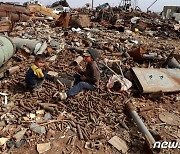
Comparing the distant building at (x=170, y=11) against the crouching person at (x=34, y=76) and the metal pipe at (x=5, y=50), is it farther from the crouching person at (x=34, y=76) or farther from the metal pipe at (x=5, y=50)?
the crouching person at (x=34, y=76)

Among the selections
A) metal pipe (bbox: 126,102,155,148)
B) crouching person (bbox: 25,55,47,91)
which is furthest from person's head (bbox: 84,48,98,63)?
metal pipe (bbox: 126,102,155,148)

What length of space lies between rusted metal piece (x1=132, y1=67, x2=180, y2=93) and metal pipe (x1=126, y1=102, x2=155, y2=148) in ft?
3.31

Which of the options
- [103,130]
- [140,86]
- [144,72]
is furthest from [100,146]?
[144,72]

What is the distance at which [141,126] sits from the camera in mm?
4801

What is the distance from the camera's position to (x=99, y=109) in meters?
5.48

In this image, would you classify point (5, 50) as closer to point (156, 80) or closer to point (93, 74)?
point (93, 74)

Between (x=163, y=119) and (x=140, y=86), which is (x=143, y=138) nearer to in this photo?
(x=163, y=119)

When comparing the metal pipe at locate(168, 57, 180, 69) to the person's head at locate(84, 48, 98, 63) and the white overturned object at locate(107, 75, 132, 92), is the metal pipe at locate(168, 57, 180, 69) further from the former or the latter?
the person's head at locate(84, 48, 98, 63)

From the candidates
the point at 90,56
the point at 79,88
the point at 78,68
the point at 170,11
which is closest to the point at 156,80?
the point at 90,56

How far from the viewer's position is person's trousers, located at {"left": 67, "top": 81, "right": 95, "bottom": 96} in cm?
574

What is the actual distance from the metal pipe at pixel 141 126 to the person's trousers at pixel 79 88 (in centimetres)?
121

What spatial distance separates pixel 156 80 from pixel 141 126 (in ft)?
7.21

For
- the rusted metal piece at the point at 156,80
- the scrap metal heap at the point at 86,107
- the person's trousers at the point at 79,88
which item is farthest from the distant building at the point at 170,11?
the person's trousers at the point at 79,88

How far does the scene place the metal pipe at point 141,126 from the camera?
14.3 ft
